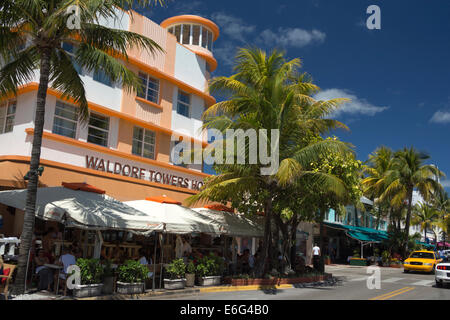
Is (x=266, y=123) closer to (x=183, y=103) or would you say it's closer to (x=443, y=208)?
(x=183, y=103)

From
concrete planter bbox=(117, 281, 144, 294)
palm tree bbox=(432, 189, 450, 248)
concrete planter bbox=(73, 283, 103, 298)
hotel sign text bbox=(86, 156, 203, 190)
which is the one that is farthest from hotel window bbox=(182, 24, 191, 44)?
palm tree bbox=(432, 189, 450, 248)

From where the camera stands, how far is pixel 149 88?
21.8 meters

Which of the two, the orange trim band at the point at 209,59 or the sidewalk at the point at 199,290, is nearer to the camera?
the sidewalk at the point at 199,290

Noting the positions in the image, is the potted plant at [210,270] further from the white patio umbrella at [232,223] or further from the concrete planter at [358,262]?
the concrete planter at [358,262]

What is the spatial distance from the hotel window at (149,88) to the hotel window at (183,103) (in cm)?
186

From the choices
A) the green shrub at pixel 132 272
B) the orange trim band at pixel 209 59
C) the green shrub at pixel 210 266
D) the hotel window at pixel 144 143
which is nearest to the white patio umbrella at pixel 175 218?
the green shrub at pixel 210 266

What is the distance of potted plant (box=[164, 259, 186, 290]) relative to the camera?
45.0 feet

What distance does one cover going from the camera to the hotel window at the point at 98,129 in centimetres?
1903

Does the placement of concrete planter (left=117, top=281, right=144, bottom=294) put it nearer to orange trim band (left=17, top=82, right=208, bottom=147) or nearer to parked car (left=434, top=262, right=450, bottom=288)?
orange trim band (left=17, top=82, right=208, bottom=147)

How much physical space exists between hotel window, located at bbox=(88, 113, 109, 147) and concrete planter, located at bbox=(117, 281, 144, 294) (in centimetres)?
875

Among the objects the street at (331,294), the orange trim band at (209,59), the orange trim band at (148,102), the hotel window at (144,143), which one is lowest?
the street at (331,294)

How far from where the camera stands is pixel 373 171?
1560 inches
